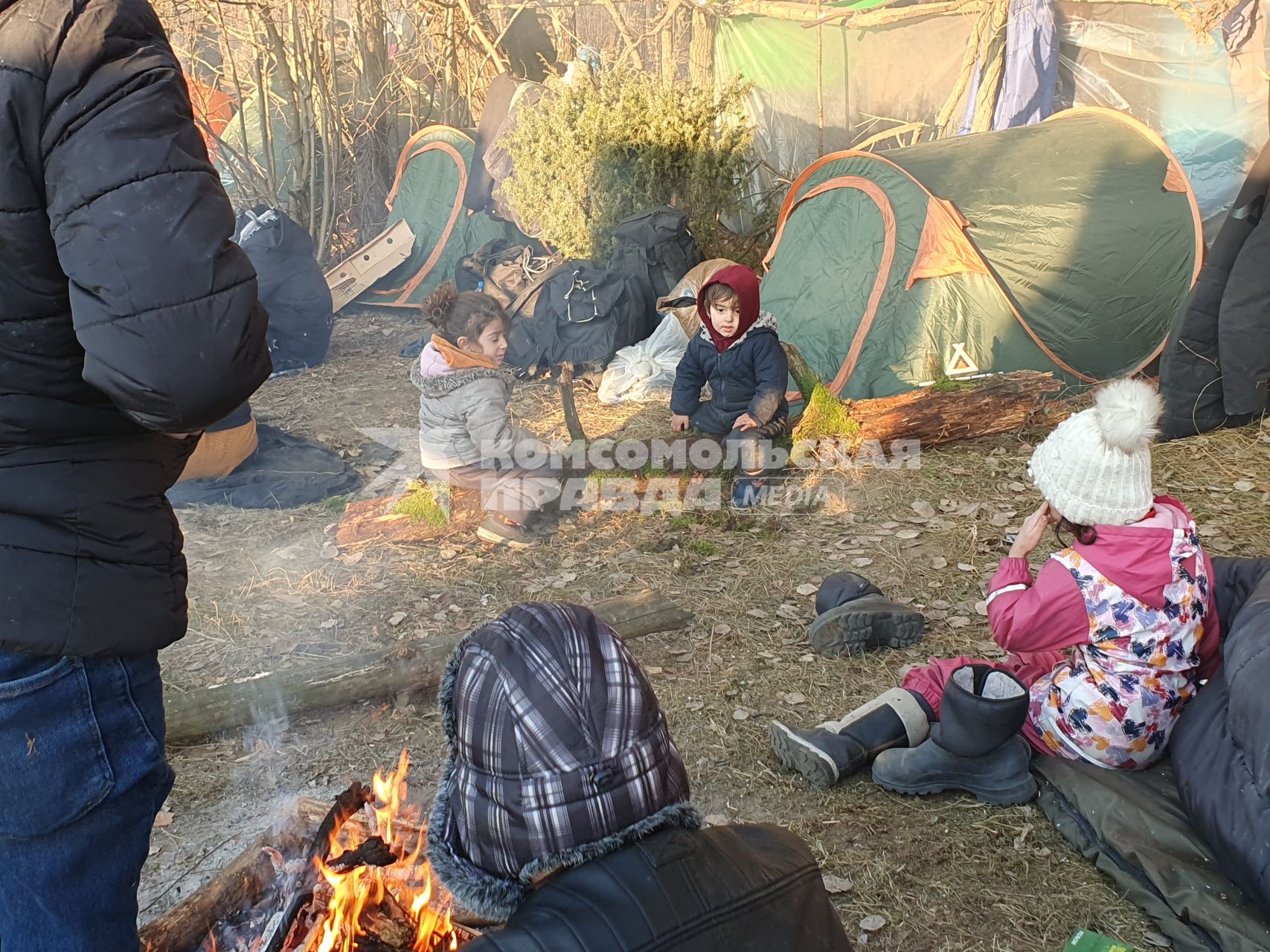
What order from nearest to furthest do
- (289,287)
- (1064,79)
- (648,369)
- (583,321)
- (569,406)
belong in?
(569,406) → (648,369) → (583,321) → (289,287) → (1064,79)

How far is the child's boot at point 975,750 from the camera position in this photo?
293cm

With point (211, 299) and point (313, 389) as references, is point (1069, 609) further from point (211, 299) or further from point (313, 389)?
point (313, 389)

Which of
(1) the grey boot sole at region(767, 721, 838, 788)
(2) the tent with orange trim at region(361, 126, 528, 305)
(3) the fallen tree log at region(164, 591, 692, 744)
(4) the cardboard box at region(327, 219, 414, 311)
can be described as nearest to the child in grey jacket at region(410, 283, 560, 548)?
(3) the fallen tree log at region(164, 591, 692, 744)

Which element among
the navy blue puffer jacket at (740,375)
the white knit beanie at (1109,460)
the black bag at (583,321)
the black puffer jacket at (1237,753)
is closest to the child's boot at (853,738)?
the black puffer jacket at (1237,753)

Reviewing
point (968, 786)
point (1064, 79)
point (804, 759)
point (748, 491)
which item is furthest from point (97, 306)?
point (1064, 79)

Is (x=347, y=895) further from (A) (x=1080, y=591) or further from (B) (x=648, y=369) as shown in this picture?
(B) (x=648, y=369)

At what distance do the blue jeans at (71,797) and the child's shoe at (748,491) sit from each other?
160 inches

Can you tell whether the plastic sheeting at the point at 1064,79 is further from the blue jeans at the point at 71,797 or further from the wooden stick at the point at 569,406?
the blue jeans at the point at 71,797

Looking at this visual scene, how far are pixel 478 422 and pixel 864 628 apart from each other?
235 cm

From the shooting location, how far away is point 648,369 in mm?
7191

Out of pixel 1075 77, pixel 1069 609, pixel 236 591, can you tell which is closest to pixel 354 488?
pixel 236 591

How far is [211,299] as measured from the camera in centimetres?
146

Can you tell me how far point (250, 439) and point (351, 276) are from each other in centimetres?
449

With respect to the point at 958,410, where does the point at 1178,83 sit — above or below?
above
